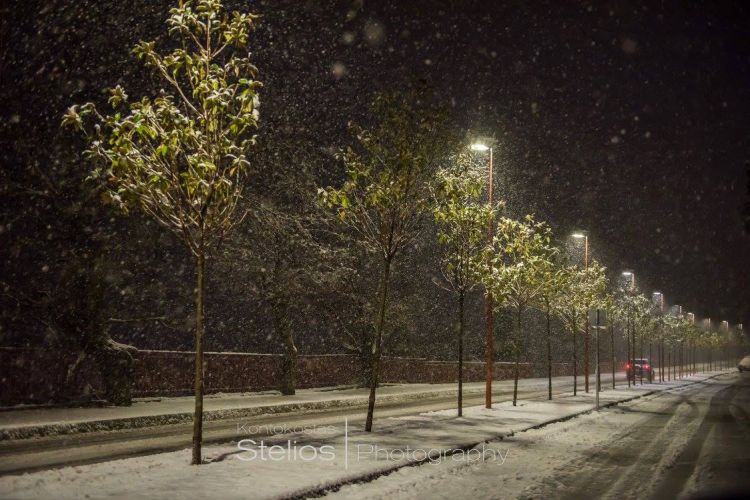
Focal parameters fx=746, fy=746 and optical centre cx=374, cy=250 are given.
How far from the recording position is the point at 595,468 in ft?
39.3

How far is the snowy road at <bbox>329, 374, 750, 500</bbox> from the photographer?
31.9 feet

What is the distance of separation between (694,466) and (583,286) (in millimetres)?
21816

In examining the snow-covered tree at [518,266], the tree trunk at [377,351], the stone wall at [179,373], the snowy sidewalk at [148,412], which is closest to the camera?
the snowy sidewalk at [148,412]

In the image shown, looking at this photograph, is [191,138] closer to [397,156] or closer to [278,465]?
[278,465]

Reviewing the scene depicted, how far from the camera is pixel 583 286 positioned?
1329 inches

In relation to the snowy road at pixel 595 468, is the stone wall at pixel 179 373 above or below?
above

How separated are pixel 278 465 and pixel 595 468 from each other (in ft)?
16.7

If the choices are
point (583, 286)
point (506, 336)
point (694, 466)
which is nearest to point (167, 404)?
point (694, 466)

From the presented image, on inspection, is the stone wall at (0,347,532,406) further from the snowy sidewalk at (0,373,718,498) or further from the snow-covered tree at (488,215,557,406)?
the snow-covered tree at (488,215,557,406)

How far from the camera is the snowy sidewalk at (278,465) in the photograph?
8734mm

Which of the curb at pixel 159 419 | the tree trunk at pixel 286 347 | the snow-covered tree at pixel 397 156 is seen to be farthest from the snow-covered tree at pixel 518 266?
the tree trunk at pixel 286 347

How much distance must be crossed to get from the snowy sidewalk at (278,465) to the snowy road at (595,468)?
0.41m

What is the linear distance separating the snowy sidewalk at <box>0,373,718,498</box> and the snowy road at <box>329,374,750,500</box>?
1.33 ft

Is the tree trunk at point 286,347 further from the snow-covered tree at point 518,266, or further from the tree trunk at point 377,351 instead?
the tree trunk at point 377,351
